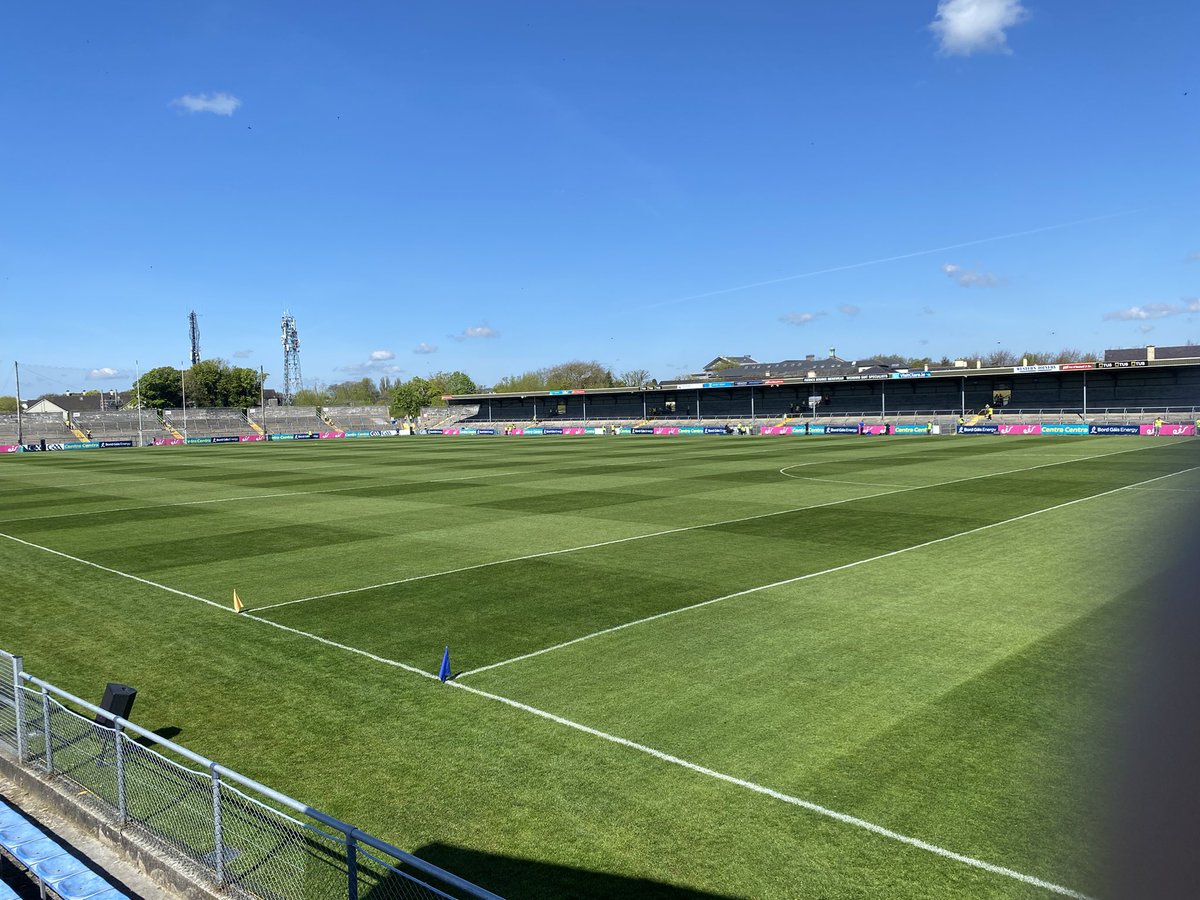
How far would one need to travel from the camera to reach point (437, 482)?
4016 centimetres

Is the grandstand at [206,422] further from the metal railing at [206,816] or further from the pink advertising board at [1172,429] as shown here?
the metal railing at [206,816]

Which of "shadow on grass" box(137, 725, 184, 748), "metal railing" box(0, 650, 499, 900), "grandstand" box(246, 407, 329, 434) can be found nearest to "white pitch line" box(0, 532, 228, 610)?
"shadow on grass" box(137, 725, 184, 748)

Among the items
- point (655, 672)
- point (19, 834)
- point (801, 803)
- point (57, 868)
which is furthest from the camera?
point (655, 672)

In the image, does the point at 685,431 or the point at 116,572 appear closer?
the point at 116,572

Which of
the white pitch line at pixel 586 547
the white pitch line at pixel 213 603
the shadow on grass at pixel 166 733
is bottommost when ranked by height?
the shadow on grass at pixel 166 733

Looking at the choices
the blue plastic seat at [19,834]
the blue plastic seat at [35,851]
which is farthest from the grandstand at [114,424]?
the blue plastic seat at [35,851]

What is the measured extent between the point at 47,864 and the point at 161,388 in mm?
139851

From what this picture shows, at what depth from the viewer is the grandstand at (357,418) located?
130000 millimetres

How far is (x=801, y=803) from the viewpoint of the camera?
8.03 meters

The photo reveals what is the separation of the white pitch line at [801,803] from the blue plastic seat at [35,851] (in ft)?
16.6

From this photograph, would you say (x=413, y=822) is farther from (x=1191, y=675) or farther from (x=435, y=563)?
(x=435, y=563)

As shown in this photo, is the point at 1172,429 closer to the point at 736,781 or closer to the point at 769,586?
the point at 769,586

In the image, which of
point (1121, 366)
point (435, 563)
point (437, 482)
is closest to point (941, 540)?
point (435, 563)

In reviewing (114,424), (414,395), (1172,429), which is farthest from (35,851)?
(414,395)
